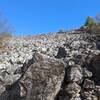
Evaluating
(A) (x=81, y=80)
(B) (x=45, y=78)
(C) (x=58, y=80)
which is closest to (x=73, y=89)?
(A) (x=81, y=80)

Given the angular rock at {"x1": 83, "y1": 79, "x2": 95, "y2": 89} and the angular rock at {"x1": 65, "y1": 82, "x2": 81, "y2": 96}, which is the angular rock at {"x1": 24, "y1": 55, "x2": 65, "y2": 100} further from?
the angular rock at {"x1": 83, "y1": 79, "x2": 95, "y2": 89}

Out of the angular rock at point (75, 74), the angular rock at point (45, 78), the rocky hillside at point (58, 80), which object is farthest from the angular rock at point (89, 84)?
the angular rock at point (45, 78)

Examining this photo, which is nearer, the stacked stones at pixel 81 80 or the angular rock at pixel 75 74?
the stacked stones at pixel 81 80

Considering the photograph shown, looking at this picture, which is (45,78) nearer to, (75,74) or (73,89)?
(73,89)

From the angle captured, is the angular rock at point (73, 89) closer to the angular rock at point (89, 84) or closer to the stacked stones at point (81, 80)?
the stacked stones at point (81, 80)

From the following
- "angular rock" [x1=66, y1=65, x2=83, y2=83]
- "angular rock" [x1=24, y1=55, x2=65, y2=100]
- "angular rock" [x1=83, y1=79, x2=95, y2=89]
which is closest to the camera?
"angular rock" [x1=24, y1=55, x2=65, y2=100]

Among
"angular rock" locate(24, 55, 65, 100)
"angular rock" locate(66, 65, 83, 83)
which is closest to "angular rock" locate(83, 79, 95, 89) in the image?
"angular rock" locate(66, 65, 83, 83)

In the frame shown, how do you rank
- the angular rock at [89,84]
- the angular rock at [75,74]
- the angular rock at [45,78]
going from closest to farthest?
1. the angular rock at [45,78]
2. the angular rock at [89,84]
3. the angular rock at [75,74]

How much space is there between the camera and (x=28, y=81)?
58.0 ft

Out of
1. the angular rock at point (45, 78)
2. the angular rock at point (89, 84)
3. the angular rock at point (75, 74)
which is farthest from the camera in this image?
the angular rock at point (75, 74)

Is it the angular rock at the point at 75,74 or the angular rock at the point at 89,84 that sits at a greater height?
the angular rock at the point at 75,74

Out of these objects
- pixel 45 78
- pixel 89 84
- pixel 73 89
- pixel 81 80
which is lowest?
pixel 73 89

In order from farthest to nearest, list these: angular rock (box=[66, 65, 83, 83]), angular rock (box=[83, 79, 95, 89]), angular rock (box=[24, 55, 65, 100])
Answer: angular rock (box=[66, 65, 83, 83])
angular rock (box=[83, 79, 95, 89])
angular rock (box=[24, 55, 65, 100])

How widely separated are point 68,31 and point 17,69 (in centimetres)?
2974
